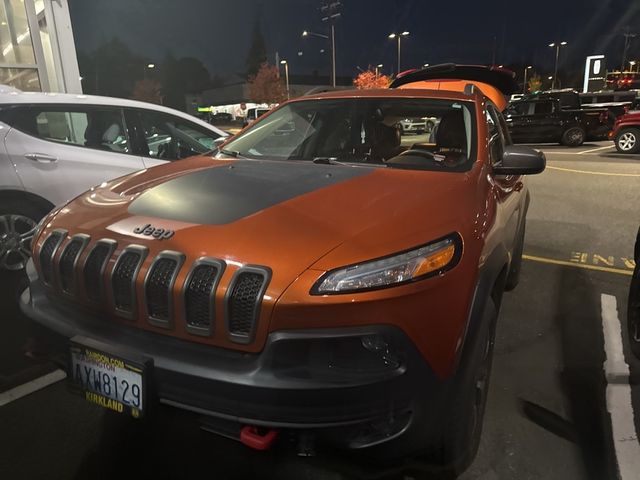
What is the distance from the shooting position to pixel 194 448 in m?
2.37

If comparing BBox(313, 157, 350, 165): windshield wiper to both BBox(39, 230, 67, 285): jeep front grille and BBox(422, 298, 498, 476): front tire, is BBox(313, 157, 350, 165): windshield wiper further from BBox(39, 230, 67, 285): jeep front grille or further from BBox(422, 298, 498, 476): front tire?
BBox(39, 230, 67, 285): jeep front grille

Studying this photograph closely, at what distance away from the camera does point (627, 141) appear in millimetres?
13117

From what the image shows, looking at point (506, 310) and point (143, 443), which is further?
point (506, 310)

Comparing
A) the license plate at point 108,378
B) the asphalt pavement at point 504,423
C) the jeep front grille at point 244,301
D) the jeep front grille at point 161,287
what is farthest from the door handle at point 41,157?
the jeep front grille at point 244,301

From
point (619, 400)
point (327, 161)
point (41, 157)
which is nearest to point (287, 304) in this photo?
point (327, 161)

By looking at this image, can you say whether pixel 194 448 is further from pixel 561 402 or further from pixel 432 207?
pixel 561 402

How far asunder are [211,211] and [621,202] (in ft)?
25.3

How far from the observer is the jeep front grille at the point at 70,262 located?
2.02 meters

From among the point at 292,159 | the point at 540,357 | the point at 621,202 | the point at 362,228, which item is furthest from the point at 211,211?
the point at 621,202

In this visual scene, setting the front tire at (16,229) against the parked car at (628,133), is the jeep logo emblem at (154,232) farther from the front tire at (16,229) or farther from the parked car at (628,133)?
the parked car at (628,133)

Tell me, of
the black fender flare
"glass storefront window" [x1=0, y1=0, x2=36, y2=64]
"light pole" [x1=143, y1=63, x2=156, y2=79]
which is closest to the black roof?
the black fender flare

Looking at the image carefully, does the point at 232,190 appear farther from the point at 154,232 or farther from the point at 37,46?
the point at 37,46

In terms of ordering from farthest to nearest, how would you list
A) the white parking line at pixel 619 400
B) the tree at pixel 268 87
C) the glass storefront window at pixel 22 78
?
the tree at pixel 268 87 < the glass storefront window at pixel 22 78 < the white parking line at pixel 619 400

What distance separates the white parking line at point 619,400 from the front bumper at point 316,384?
1251mm
